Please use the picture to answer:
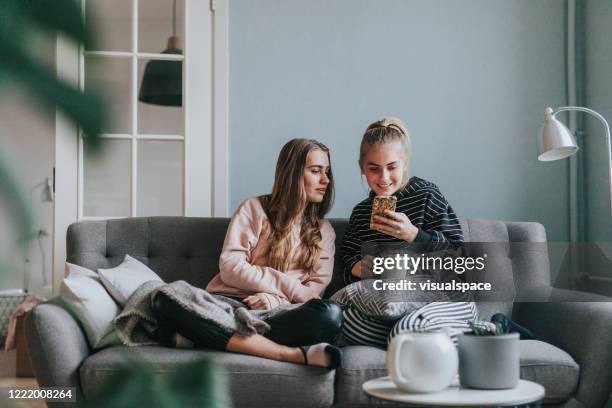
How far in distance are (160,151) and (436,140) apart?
3.89 ft

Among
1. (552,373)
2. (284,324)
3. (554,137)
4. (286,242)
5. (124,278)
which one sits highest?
(554,137)

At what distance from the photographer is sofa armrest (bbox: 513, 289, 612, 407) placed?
6.19 ft

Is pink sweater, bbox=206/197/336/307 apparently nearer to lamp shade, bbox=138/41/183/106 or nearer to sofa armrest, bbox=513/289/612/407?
sofa armrest, bbox=513/289/612/407

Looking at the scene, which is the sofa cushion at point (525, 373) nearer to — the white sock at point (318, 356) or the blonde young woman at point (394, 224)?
→ the white sock at point (318, 356)

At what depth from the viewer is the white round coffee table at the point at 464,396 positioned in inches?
53.9

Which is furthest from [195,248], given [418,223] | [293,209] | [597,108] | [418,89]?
[597,108]

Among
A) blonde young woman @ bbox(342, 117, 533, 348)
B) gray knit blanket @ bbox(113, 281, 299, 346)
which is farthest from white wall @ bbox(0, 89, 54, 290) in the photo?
blonde young woman @ bbox(342, 117, 533, 348)

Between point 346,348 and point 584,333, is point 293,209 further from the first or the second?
point 584,333

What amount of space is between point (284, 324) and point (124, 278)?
21.8 inches

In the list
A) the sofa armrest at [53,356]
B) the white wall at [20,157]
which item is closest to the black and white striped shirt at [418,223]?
the sofa armrest at [53,356]

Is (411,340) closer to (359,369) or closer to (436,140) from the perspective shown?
(359,369)

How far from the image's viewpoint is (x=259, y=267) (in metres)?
2.35

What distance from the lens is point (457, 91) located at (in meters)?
2.93

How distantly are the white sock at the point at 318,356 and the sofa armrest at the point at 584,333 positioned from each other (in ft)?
2.39
